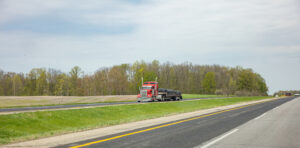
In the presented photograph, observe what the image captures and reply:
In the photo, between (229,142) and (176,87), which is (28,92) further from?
(229,142)

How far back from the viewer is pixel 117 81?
9631 centimetres

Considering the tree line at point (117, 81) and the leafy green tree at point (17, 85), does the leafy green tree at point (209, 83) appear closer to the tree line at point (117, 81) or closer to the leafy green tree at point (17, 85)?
the tree line at point (117, 81)

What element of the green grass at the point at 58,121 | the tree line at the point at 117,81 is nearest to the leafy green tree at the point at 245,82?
the tree line at the point at 117,81

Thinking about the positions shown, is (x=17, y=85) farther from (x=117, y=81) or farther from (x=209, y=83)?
(x=209, y=83)

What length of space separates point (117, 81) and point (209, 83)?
49.9m

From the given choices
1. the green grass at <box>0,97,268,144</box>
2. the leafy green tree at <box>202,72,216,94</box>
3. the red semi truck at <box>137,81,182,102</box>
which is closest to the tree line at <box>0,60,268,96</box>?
the leafy green tree at <box>202,72,216,94</box>

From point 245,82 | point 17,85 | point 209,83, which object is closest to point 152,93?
point 17,85

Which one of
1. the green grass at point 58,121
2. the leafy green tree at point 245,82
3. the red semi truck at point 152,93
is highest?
the leafy green tree at point 245,82

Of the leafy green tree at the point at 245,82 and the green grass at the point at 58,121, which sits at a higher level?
the leafy green tree at the point at 245,82

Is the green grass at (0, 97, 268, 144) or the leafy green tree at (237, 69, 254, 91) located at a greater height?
the leafy green tree at (237, 69, 254, 91)

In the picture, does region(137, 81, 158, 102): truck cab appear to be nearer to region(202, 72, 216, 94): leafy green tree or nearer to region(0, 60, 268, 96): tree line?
region(0, 60, 268, 96): tree line

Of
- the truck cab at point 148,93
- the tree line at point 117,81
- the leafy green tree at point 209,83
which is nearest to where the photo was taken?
the truck cab at point 148,93

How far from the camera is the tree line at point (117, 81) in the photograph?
315ft

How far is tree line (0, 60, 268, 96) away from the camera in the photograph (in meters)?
95.9
